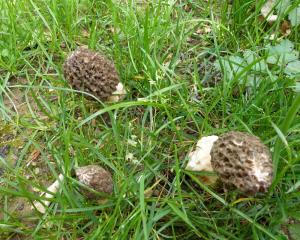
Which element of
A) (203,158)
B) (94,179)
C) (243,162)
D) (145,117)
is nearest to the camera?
(243,162)

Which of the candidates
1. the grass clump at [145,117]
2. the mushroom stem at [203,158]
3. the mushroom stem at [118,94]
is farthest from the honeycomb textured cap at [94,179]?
the mushroom stem at [118,94]

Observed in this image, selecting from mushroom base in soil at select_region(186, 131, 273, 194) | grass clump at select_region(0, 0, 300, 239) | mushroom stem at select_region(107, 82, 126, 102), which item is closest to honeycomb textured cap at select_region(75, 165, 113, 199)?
grass clump at select_region(0, 0, 300, 239)

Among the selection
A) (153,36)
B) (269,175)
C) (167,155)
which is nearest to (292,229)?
(269,175)

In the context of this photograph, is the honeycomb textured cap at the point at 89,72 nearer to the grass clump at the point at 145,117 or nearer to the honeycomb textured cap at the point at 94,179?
the grass clump at the point at 145,117

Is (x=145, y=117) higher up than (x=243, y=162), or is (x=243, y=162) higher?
(x=243, y=162)

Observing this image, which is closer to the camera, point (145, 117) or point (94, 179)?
point (94, 179)

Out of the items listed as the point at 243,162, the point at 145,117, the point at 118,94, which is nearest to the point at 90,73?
the point at 118,94

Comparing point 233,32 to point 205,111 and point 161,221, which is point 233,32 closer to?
point 205,111

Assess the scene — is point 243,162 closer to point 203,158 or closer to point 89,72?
point 203,158
